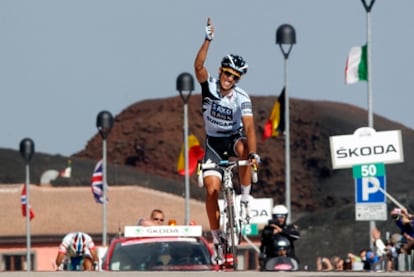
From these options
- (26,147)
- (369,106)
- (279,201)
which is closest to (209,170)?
(369,106)

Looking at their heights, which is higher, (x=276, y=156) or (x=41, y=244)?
(x=276, y=156)

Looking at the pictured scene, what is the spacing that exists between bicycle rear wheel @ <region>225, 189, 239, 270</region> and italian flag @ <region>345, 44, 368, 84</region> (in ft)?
79.5

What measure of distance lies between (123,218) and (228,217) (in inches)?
2603

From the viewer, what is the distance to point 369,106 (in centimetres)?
4616

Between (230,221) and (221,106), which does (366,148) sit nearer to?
(230,221)

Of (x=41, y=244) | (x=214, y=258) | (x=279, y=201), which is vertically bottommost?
(x=214, y=258)

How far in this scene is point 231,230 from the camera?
2269 cm

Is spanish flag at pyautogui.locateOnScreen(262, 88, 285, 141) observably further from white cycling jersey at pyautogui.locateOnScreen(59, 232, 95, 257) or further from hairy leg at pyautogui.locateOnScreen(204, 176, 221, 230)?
hairy leg at pyautogui.locateOnScreen(204, 176, 221, 230)

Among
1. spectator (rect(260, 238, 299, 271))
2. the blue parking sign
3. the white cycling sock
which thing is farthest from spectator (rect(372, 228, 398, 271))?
the white cycling sock

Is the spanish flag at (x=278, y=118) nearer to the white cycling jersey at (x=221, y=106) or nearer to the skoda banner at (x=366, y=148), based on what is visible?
the skoda banner at (x=366, y=148)

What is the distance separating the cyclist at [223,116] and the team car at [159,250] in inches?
151

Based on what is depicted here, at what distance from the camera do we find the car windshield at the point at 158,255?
26.5m

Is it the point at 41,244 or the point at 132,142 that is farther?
the point at 132,142

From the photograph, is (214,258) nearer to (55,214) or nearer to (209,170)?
(209,170)
